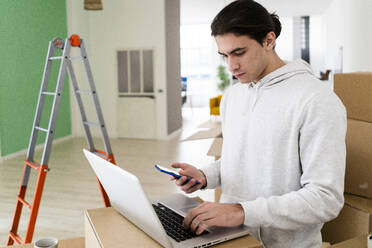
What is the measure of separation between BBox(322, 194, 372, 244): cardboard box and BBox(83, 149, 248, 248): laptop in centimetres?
54

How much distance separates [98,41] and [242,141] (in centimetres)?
587

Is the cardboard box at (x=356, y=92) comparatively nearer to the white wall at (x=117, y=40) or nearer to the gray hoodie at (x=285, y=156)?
the gray hoodie at (x=285, y=156)

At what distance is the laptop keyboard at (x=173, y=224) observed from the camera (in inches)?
34.4

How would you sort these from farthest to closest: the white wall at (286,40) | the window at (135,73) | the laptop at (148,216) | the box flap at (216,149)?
the white wall at (286,40) → the window at (135,73) → the box flap at (216,149) → the laptop at (148,216)

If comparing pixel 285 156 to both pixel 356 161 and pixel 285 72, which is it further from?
pixel 356 161

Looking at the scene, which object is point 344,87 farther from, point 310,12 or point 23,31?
point 310,12

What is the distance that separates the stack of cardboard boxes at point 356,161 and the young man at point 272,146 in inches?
11.1

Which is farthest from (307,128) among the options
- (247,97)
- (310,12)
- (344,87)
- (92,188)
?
(310,12)

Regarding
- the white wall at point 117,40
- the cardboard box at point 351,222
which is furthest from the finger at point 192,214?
the white wall at point 117,40

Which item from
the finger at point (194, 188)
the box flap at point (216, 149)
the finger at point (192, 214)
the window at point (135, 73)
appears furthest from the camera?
the window at point (135, 73)

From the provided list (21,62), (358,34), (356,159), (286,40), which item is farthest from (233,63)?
(286,40)

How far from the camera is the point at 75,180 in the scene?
4.03m

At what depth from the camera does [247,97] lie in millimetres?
1171

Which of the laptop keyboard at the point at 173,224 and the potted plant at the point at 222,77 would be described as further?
A: the potted plant at the point at 222,77
